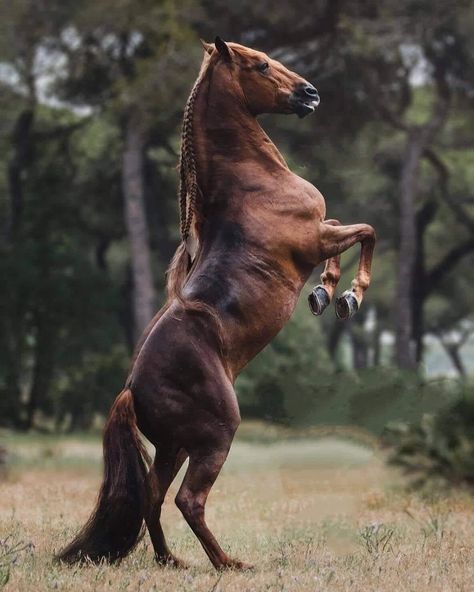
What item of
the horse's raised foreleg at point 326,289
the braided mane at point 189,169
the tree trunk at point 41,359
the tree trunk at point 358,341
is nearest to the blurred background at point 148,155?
the tree trunk at point 41,359

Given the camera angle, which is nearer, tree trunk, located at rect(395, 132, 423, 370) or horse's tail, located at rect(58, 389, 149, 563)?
horse's tail, located at rect(58, 389, 149, 563)

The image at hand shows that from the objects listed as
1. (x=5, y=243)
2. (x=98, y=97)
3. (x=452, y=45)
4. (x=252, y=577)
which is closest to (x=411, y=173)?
(x=452, y=45)

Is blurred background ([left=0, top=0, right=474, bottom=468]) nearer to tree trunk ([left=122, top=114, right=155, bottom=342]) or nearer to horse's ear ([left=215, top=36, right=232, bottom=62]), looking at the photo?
tree trunk ([left=122, top=114, right=155, bottom=342])

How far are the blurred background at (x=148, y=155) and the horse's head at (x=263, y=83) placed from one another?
9830 millimetres

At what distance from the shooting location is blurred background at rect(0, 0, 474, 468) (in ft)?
68.7

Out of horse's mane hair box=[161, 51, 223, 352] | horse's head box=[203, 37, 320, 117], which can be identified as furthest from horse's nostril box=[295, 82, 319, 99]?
horse's mane hair box=[161, 51, 223, 352]

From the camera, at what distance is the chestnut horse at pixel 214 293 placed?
5715 millimetres

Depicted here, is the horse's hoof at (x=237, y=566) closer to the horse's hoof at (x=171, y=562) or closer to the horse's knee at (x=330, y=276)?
the horse's hoof at (x=171, y=562)

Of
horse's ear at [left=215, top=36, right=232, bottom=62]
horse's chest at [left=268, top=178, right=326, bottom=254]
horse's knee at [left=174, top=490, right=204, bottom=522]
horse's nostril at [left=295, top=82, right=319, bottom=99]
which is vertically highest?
horse's ear at [left=215, top=36, right=232, bottom=62]

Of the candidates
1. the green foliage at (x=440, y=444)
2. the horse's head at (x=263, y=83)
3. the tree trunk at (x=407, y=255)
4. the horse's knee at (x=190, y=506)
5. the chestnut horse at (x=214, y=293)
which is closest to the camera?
the horse's knee at (x=190, y=506)

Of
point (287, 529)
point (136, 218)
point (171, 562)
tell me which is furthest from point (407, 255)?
point (171, 562)

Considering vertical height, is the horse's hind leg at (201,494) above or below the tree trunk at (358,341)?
above

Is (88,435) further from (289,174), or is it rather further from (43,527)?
(289,174)

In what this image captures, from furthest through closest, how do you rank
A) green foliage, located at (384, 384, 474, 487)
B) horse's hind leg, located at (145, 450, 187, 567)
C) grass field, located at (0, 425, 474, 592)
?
green foliage, located at (384, 384, 474, 487) → horse's hind leg, located at (145, 450, 187, 567) → grass field, located at (0, 425, 474, 592)
